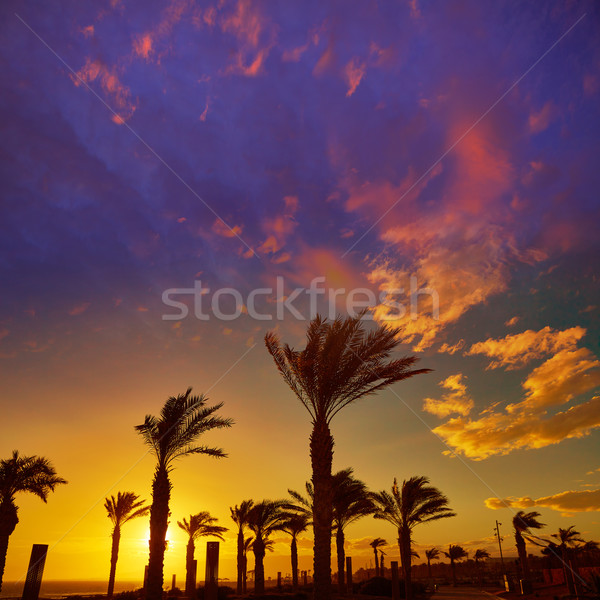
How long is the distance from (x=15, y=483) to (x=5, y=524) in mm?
1902

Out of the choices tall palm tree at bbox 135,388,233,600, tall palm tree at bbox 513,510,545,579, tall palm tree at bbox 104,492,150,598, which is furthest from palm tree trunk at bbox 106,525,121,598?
tall palm tree at bbox 513,510,545,579

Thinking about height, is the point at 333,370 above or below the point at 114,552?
above

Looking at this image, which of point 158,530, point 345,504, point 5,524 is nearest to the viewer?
point 158,530

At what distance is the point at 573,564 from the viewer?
29.7 metres

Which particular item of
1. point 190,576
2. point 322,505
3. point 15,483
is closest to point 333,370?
point 322,505

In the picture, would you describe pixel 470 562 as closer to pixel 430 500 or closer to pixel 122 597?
pixel 430 500

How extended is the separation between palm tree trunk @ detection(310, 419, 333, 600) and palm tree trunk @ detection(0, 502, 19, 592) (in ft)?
53.6

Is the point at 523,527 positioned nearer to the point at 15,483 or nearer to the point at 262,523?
the point at 262,523

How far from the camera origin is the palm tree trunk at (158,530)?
745 inches

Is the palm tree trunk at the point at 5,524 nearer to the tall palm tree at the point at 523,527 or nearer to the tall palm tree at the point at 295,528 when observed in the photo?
the tall palm tree at the point at 295,528

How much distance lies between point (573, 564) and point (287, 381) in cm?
2535

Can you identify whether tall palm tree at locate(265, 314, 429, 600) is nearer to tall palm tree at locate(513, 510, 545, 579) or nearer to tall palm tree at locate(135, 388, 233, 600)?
tall palm tree at locate(135, 388, 233, 600)

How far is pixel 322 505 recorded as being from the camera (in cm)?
1708

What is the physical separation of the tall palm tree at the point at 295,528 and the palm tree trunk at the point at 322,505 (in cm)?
2071
